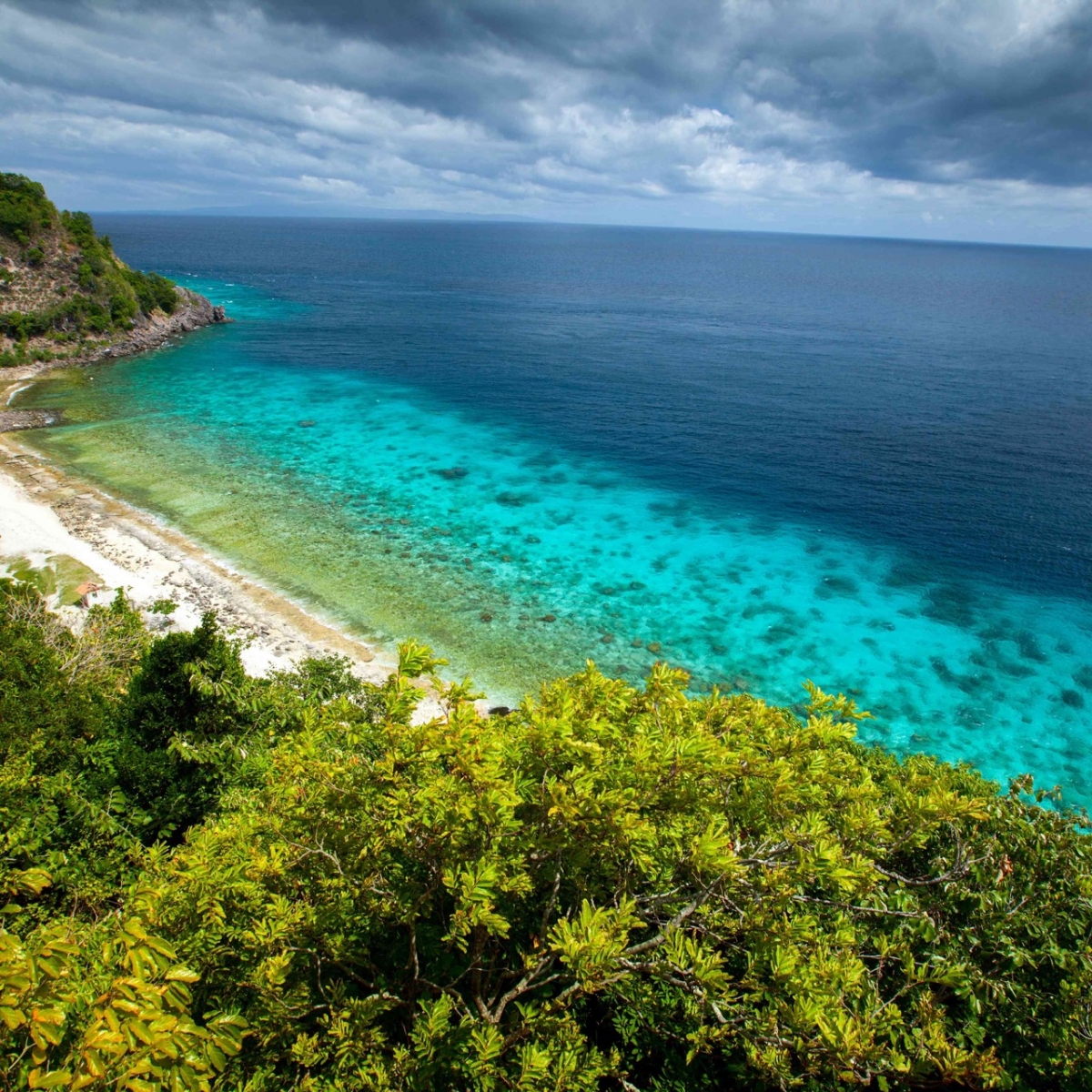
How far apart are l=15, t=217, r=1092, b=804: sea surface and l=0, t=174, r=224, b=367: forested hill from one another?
22.9 ft

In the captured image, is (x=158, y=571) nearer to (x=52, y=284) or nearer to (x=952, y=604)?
(x=952, y=604)

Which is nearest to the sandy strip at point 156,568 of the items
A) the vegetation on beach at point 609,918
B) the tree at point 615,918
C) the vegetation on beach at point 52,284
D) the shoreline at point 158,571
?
the shoreline at point 158,571

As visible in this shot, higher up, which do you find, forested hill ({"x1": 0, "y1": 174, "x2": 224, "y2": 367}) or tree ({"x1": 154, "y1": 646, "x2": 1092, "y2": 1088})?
forested hill ({"x1": 0, "y1": 174, "x2": 224, "y2": 367})

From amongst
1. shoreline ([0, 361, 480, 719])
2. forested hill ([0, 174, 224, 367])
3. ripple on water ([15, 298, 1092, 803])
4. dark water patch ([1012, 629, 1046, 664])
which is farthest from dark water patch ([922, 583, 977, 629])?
forested hill ([0, 174, 224, 367])

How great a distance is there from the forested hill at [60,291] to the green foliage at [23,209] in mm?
94

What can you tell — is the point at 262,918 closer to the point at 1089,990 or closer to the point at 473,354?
the point at 1089,990

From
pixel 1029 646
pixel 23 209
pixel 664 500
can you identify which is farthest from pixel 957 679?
pixel 23 209

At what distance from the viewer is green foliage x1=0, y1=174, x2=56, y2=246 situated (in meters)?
79.4

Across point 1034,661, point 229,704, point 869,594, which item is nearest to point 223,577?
point 229,704

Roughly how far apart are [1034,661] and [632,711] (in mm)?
35183

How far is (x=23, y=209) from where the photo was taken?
3191 inches

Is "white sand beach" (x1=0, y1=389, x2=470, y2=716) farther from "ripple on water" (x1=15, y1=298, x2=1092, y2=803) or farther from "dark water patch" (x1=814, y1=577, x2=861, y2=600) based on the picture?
"dark water patch" (x1=814, y1=577, x2=861, y2=600)

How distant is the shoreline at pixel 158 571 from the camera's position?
3275 cm

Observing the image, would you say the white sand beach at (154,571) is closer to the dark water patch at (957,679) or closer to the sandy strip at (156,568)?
the sandy strip at (156,568)
